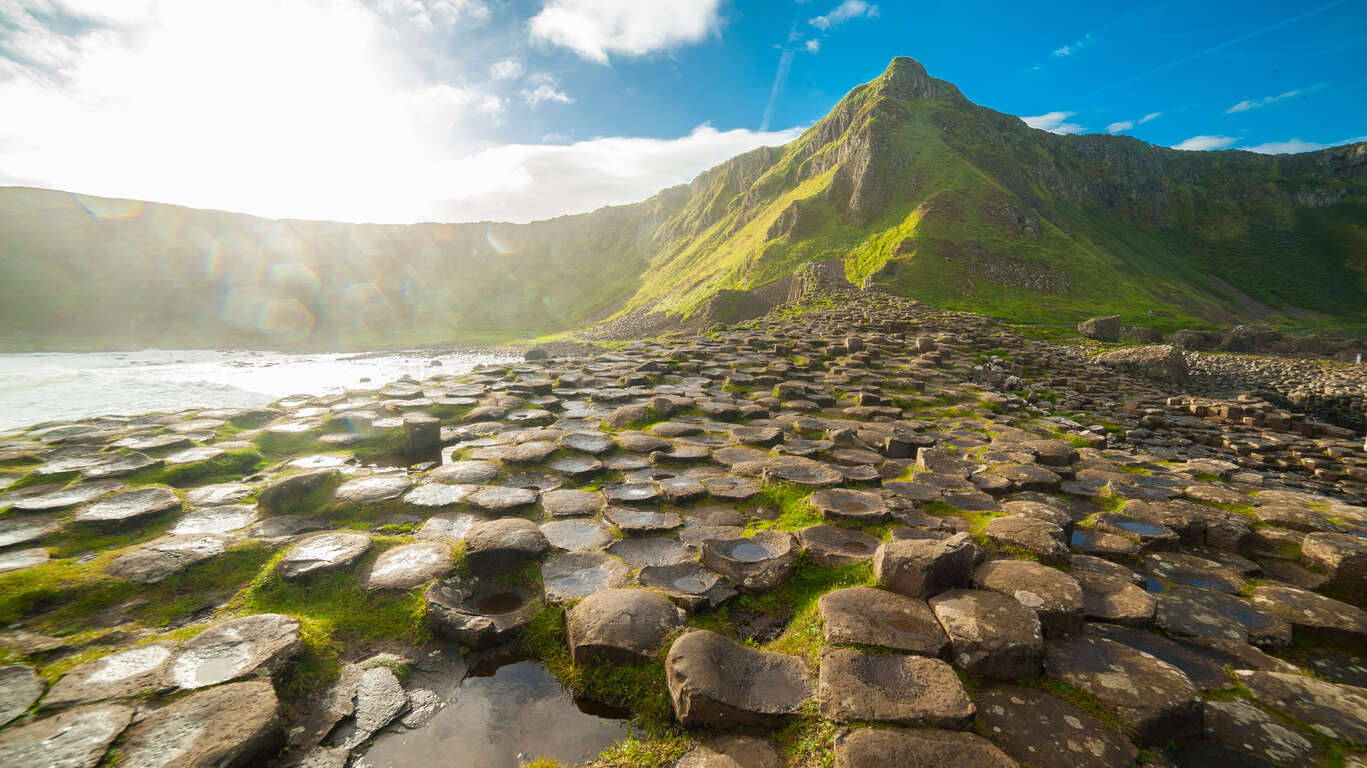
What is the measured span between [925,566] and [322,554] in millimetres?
4779

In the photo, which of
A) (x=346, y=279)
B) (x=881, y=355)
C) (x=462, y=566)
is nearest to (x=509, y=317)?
(x=346, y=279)

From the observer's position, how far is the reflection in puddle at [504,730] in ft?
8.52

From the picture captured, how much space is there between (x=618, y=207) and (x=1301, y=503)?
5795 inches

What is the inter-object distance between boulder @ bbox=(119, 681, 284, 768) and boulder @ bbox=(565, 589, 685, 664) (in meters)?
1.57

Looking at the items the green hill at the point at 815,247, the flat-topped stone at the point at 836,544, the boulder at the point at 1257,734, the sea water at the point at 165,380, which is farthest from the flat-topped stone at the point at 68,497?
the green hill at the point at 815,247

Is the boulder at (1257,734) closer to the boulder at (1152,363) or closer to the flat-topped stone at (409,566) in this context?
the flat-topped stone at (409,566)

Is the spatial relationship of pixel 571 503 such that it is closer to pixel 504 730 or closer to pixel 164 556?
pixel 504 730

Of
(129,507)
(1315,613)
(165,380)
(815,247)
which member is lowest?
(165,380)

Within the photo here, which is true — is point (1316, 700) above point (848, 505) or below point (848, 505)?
below

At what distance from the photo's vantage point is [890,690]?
2670 millimetres

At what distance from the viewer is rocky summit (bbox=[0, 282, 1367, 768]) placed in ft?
8.25

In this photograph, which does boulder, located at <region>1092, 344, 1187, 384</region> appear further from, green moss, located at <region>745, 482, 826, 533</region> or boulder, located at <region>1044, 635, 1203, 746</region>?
boulder, located at <region>1044, 635, 1203, 746</region>

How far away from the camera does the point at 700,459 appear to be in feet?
21.2

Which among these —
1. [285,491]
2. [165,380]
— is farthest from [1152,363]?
[165,380]
